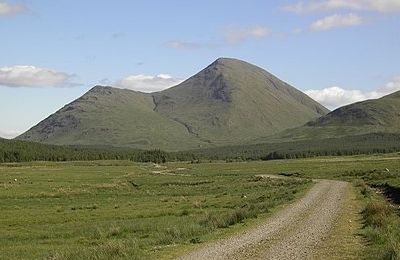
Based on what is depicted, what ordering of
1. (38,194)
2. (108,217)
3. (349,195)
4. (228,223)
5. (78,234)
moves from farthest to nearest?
1. (38,194)
2. (349,195)
3. (108,217)
4. (78,234)
5. (228,223)

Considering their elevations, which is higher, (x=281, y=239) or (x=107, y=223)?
(x=281, y=239)

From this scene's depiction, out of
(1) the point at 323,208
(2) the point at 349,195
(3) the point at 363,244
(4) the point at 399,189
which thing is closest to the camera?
(3) the point at 363,244

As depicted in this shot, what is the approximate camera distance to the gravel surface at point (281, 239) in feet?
76.0

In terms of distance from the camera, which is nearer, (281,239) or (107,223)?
(281,239)

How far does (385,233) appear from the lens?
1035 inches

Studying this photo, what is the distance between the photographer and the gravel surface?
76.0 feet

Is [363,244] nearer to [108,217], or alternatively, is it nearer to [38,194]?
[108,217]

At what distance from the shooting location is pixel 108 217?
50219mm

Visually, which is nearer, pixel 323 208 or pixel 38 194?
pixel 323 208

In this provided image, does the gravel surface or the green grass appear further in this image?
the green grass

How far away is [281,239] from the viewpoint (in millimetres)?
27234

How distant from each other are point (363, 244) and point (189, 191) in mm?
59807

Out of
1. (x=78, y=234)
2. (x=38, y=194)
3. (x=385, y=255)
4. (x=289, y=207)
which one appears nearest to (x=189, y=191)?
(x=38, y=194)

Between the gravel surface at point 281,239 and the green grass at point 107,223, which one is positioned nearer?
the gravel surface at point 281,239
